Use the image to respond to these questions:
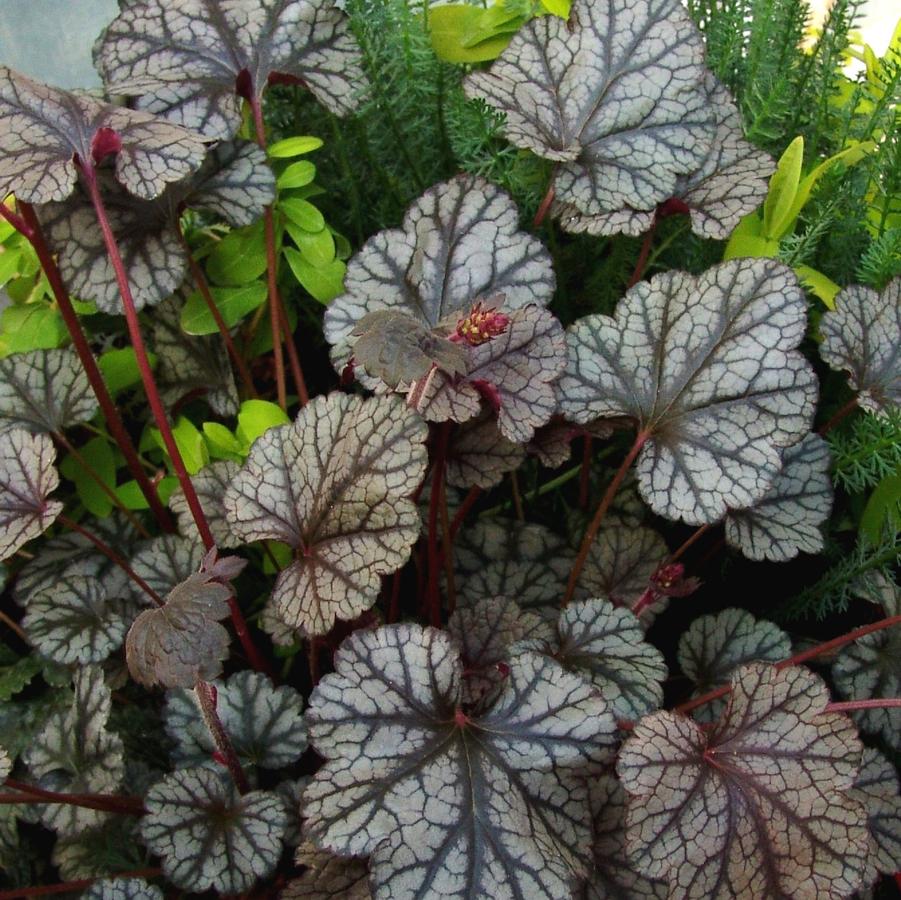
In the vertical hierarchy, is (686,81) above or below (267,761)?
above

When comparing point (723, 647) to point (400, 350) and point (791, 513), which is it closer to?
point (791, 513)

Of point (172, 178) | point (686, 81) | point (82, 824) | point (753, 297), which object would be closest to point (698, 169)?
point (686, 81)

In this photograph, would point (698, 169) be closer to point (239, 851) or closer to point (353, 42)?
point (353, 42)

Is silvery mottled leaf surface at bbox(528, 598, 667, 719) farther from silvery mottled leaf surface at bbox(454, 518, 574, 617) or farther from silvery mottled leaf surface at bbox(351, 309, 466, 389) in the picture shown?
silvery mottled leaf surface at bbox(351, 309, 466, 389)

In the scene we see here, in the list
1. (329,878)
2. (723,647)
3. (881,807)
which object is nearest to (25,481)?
(329,878)

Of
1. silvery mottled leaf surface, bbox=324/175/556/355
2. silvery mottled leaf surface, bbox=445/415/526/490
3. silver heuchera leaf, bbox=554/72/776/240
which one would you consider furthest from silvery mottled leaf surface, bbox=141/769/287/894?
silver heuchera leaf, bbox=554/72/776/240
